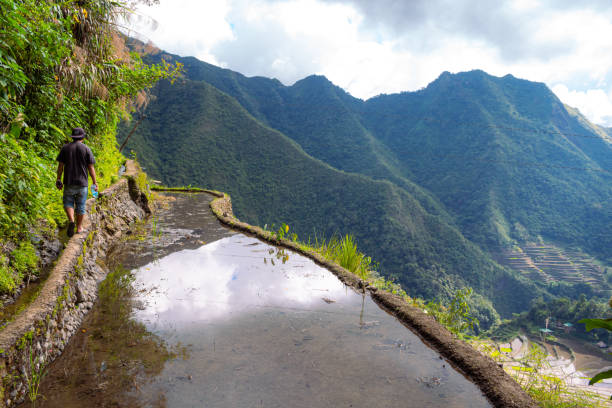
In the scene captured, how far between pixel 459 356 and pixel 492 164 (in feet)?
350

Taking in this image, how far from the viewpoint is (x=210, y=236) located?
7.61 metres

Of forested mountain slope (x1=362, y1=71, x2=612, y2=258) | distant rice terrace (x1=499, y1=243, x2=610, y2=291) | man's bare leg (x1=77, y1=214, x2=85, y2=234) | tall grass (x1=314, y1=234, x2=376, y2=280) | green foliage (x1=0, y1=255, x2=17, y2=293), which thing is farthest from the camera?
forested mountain slope (x1=362, y1=71, x2=612, y2=258)

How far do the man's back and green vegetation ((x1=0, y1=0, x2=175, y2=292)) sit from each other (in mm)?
257

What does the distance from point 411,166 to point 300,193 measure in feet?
192

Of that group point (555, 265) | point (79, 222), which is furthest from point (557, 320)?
point (79, 222)

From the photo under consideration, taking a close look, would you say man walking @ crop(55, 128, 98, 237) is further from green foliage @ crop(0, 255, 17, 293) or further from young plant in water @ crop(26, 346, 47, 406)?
young plant in water @ crop(26, 346, 47, 406)

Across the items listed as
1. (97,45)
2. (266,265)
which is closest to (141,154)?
(97,45)

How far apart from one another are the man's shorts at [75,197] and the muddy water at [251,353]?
1.22 metres

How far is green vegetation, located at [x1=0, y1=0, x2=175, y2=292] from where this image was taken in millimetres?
3447

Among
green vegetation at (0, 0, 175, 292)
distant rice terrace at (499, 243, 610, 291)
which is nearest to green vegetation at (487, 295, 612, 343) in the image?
distant rice terrace at (499, 243, 610, 291)

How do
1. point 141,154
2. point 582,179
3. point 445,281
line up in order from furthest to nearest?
point 582,179 → point 141,154 → point 445,281

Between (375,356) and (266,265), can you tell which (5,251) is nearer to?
(266,265)

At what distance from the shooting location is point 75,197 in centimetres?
440

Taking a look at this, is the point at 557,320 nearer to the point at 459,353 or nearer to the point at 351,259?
the point at 351,259
